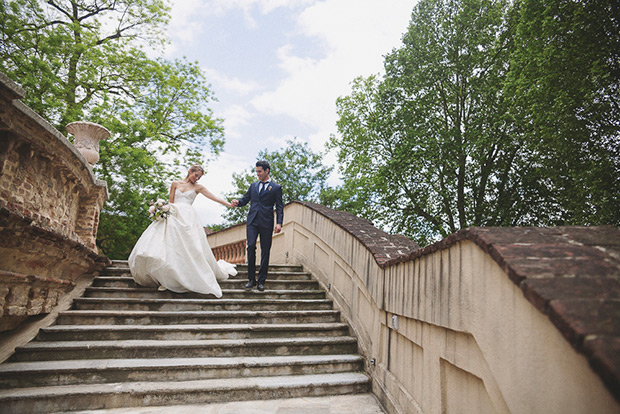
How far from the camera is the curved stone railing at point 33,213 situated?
12.0 feet

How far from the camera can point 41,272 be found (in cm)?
429

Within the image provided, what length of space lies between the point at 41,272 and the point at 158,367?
1.79m

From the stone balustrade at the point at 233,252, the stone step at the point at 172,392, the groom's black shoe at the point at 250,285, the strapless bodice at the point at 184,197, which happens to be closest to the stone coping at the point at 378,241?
the stone step at the point at 172,392

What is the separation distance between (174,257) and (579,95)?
10014 millimetres

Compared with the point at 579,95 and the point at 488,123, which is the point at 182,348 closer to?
the point at 579,95

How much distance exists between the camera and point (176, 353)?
427 cm

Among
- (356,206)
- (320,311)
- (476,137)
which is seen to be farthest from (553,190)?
(320,311)

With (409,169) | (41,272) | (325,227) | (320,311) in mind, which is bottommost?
(320,311)

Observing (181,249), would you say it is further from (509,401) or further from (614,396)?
(614,396)

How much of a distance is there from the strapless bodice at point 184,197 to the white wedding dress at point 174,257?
30cm

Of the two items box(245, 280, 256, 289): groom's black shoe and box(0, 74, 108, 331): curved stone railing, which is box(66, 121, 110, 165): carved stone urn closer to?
box(0, 74, 108, 331): curved stone railing

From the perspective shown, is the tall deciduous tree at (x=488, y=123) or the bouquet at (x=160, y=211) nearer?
the bouquet at (x=160, y=211)

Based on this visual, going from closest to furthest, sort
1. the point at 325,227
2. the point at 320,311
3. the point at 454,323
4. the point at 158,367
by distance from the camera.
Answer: the point at 454,323 < the point at 158,367 < the point at 320,311 < the point at 325,227

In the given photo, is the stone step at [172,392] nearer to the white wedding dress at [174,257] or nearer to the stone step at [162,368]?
the stone step at [162,368]
